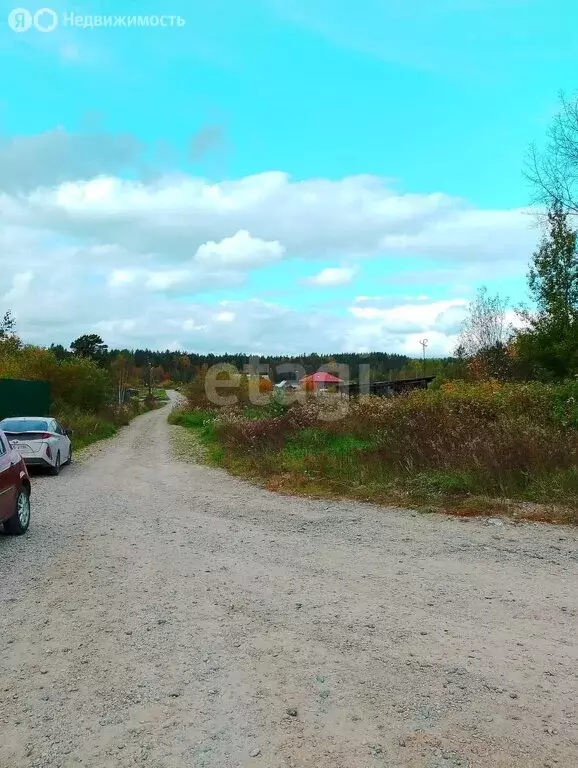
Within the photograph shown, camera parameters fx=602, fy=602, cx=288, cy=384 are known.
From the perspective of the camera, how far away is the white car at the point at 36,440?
15445mm

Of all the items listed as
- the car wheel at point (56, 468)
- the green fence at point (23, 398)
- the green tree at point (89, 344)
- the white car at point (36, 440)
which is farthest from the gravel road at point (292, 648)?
the green tree at point (89, 344)

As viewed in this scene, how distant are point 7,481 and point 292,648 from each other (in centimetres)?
512

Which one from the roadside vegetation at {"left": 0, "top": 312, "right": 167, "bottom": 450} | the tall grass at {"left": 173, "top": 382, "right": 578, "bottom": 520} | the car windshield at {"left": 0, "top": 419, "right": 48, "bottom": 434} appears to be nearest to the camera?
the tall grass at {"left": 173, "top": 382, "right": 578, "bottom": 520}

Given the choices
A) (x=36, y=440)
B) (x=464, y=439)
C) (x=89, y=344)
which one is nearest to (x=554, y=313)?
(x=464, y=439)

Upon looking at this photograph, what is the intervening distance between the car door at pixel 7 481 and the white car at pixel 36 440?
7391 mm

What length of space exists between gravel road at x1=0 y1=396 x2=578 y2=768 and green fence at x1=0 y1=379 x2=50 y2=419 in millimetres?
13862

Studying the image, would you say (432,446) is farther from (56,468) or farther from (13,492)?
(56,468)

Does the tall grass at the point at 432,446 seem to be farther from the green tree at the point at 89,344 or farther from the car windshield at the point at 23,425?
the green tree at the point at 89,344

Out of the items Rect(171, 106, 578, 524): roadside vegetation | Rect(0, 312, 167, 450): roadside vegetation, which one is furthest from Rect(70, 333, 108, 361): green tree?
Rect(171, 106, 578, 524): roadside vegetation

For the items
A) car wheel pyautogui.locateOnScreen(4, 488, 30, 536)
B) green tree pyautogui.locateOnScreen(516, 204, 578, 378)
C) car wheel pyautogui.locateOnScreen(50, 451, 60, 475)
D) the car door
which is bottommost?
car wheel pyautogui.locateOnScreen(50, 451, 60, 475)

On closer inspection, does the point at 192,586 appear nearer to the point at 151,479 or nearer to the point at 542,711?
the point at 542,711

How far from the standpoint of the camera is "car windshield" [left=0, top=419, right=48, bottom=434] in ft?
52.1

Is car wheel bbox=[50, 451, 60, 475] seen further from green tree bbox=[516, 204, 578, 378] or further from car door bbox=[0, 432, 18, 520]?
green tree bbox=[516, 204, 578, 378]

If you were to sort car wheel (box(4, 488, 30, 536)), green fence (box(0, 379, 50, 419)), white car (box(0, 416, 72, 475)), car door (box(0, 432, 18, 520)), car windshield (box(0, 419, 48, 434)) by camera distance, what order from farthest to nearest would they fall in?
green fence (box(0, 379, 50, 419)) < car windshield (box(0, 419, 48, 434)) < white car (box(0, 416, 72, 475)) < car wheel (box(4, 488, 30, 536)) < car door (box(0, 432, 18, 520))
